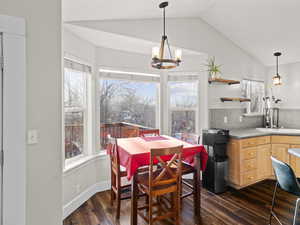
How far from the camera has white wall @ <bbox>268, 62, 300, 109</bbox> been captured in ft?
12.8

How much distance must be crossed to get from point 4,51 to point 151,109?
244 cm

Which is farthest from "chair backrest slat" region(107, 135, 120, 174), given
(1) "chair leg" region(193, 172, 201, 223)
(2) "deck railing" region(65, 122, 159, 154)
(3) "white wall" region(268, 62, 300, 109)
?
(3) "white wall" region(268, 62, 300, 109)

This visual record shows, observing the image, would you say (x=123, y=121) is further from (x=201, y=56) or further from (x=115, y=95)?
(x=201, y=56)

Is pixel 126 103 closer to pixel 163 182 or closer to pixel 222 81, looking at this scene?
pixel 163 182

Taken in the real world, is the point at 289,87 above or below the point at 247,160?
above

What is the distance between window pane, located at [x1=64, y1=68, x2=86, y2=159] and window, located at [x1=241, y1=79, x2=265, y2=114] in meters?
3.26

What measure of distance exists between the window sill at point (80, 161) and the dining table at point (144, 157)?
69cm

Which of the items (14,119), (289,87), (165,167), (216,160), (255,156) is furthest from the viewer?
(289,87)

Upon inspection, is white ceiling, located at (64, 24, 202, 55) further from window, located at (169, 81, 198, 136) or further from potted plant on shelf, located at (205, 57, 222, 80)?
window, located at (169, 81, 198, 136)

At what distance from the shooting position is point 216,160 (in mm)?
3004

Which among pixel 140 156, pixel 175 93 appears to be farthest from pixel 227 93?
pixel 140 156

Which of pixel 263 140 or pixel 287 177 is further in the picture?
pixel 263 140

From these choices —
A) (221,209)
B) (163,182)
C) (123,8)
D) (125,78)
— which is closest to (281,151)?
(221,209)

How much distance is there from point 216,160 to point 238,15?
2.46 metres
